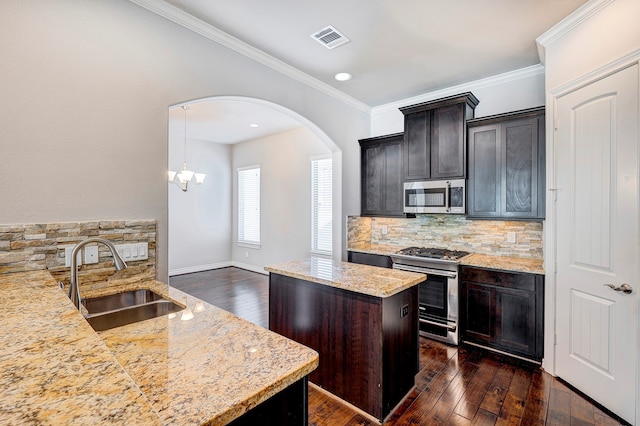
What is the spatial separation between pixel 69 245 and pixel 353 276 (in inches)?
73.3

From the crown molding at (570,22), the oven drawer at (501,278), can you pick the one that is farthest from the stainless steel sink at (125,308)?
the crown molding at (570,22)

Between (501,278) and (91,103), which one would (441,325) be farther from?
(91,103)

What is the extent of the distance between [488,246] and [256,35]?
3.38 meters

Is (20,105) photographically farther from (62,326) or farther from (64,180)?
(62,326)

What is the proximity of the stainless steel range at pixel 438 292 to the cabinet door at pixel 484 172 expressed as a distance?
602 millimetres

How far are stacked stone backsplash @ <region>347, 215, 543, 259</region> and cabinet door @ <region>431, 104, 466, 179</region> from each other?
2.27 ft

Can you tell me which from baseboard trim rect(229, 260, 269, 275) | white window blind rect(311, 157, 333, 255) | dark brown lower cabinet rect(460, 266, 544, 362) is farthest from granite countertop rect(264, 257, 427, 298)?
baseboard trim rect(229, 260, 269, 275)

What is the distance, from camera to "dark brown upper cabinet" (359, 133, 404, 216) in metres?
4.20

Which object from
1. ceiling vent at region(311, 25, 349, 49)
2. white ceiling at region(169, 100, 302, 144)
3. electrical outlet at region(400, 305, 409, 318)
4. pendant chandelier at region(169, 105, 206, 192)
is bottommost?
electrical outlet at region(400, 305, 409, 318)

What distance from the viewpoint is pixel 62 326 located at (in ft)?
3.30

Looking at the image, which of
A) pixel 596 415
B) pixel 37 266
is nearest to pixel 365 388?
pixel 596 415

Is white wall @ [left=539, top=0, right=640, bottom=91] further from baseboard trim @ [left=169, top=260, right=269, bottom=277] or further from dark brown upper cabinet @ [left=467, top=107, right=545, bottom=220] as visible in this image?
baseboard trim @ [left=169, top=260, right=269, bottom=277]

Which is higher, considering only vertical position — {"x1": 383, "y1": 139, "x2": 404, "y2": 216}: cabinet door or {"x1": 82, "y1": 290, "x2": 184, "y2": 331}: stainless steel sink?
{"x1": 383, "y1": 139, "x2": 404, "y2": 216}: cabinet door

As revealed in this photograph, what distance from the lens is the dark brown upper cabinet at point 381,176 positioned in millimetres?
4199
